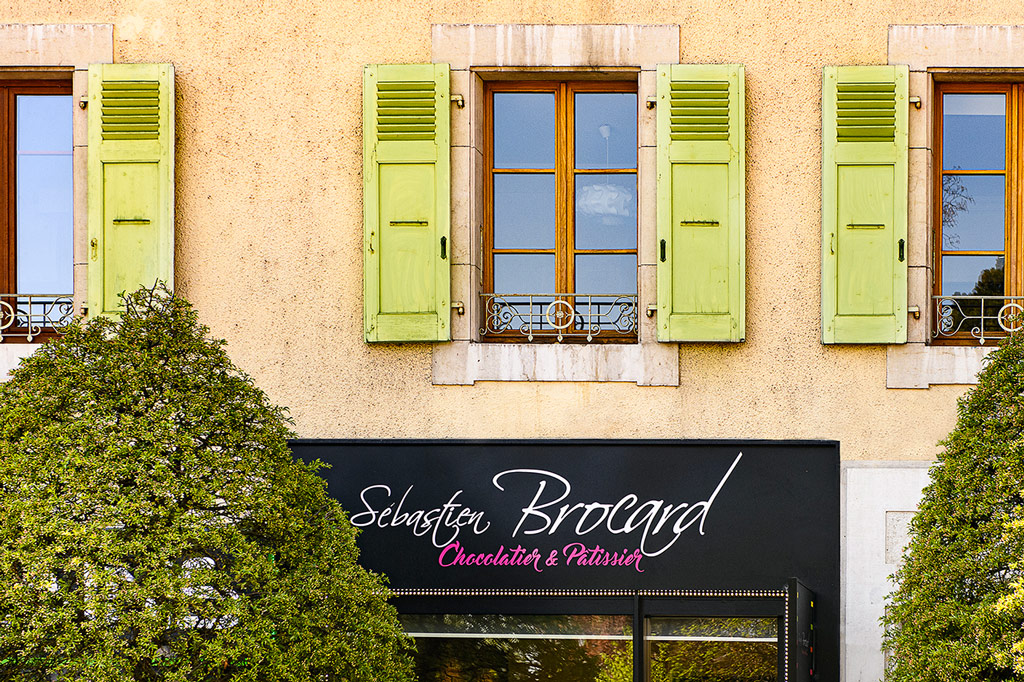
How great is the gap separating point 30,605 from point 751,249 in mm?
4113

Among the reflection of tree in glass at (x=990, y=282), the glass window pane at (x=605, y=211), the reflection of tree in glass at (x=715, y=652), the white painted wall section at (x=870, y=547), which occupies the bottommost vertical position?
the reflection of tree in glass at (x=715, y=652)

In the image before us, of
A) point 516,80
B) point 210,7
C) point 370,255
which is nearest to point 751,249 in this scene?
point 516,80

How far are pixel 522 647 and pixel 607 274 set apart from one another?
87.6 inches

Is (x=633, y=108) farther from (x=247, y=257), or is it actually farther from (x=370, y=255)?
Result: (x=247, y=257)

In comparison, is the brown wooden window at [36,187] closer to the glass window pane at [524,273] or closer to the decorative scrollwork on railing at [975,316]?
the glass window pane at [524,273]

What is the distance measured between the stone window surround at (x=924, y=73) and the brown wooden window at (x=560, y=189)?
1562 mm

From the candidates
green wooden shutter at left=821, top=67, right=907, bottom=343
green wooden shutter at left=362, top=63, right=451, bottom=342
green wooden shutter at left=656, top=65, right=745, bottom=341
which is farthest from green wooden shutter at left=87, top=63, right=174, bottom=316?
green wooden shutter at left=821, top=67, right=907, bottom=343

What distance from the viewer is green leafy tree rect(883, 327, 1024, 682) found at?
4188mm

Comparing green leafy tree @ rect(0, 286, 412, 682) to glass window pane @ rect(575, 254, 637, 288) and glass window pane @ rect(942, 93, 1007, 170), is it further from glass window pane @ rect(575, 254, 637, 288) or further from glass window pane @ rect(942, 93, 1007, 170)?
glass window pane @ rect(942, 93, 1007, 170)

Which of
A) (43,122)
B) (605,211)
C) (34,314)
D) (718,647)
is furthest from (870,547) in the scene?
(43,122)

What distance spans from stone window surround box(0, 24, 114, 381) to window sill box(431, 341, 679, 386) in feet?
7.45

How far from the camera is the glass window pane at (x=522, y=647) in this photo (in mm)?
5910

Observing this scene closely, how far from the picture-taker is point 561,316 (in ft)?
20.1

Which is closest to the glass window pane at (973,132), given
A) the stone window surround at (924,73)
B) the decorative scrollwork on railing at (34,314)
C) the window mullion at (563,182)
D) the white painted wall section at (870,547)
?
the stone window surround at (924,73)
